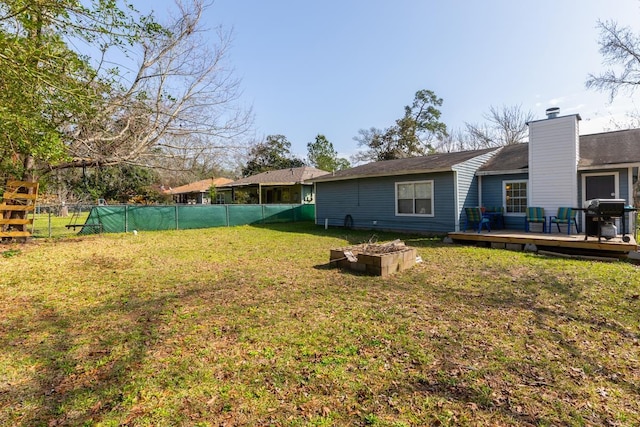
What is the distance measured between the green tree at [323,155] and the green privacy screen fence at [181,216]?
21178 millimetres

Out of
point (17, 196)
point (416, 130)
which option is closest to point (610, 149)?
point (17, 196)

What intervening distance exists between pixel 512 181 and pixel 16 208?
15574 mm

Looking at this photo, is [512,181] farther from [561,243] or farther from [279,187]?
[279,187]

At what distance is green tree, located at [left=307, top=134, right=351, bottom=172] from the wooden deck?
30545 mm

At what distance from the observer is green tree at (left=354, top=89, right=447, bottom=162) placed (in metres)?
28.2

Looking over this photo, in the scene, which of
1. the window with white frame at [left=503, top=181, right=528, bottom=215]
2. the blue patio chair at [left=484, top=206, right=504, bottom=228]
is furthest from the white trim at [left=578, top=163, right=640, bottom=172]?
the blue patio chair at [left=484, top=206, right=504, bottom=228]

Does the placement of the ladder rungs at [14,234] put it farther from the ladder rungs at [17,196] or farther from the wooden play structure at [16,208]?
the ladder rungs at [17,196]

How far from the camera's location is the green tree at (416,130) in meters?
28.2

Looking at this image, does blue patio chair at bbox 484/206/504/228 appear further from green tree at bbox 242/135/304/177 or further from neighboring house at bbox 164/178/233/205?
green tree at bbox 242/135/304/177

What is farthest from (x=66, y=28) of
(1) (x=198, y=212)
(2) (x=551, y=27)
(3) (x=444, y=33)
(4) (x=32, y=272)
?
(2) (x=551, y=27)

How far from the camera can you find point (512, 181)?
10.3m

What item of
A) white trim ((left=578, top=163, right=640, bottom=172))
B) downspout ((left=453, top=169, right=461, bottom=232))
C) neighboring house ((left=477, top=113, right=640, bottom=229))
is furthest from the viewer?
downspout ((left=453, top=169, right=461, bottom=232))

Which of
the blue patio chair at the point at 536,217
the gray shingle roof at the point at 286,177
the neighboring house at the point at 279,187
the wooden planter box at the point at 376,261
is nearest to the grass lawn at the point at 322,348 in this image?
the wooden planter box at the point at 376,261

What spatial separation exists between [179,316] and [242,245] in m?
5.84
